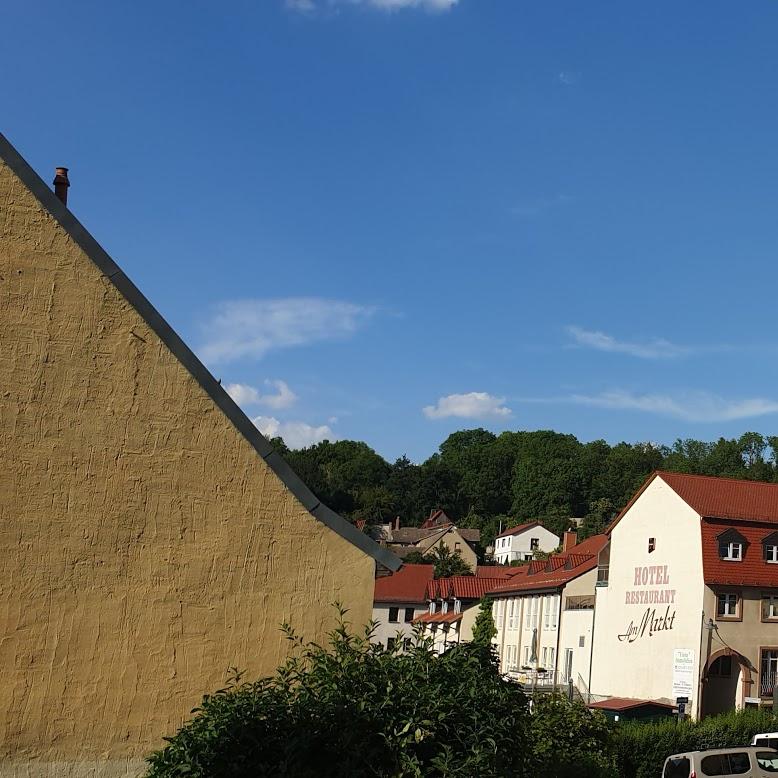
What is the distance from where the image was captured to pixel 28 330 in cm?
1102

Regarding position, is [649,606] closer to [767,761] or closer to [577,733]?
[767,761]

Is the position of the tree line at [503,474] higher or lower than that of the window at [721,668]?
higher

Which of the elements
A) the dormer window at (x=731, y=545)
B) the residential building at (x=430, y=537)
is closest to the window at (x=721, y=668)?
the dormer window at (x=731, y=545)

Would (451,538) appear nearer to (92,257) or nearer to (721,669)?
(721,669)

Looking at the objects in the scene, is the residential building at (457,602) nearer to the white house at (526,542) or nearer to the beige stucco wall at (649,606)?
the beige stucco wall at (649,606)

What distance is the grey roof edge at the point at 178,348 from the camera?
11195 mm

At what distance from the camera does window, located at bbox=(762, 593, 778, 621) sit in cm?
4641

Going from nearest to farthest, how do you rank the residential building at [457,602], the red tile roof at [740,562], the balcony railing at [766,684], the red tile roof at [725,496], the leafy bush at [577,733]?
the leafy bush at [577,733] < the balcony railing at [766,684] < the red tile roof at [740,562] < the red tile roof at [725,496] < the residential building at [457,602]

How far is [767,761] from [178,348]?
20100 millimetres

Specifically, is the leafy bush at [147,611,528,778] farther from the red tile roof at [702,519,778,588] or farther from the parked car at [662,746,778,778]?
the red tile roof at [702,519,778,588]

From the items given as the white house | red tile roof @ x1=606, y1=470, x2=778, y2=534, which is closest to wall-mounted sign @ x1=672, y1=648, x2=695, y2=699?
red tile roof @ x1=606, y1=470, x2=778, y2=534

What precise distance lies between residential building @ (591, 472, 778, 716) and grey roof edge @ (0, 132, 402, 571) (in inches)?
1416

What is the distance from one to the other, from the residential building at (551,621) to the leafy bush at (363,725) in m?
44.3

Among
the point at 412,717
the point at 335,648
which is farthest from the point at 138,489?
the point at 412,717
